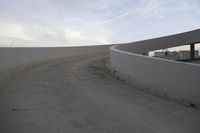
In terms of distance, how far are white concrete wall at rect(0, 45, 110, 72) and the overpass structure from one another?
135 inches

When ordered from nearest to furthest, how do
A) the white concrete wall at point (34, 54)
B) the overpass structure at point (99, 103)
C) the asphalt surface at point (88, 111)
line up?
the asphalt surface at point (88, 111) < the overpass structure at point (99, 103) < the white concrete wall at point (34, 54)

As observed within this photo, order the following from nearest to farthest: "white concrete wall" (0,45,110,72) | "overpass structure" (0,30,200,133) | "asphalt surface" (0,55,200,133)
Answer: "asphalt surface" (0,55,200,133)
"overpass structure" (0,30,200,133)
"white concrete wall" (0,45,110,72)

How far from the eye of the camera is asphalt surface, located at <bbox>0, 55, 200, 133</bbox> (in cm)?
786

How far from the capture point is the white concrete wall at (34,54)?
70.5 ft

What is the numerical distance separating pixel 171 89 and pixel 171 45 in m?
20.0

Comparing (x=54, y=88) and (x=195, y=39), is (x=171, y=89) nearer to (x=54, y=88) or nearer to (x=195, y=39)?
(x=54, y=88)

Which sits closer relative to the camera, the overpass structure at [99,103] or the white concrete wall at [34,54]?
the overpass structure at [99,103]

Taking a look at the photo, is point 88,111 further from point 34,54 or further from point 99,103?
point 34,54

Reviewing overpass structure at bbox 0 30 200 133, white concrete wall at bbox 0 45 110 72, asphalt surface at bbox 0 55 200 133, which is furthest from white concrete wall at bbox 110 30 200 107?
white concrete wall at bbox 0 45 110 72

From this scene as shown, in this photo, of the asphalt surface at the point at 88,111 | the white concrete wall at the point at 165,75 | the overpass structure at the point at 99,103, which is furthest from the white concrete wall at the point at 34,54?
the white concrete wall at the point at 165,75

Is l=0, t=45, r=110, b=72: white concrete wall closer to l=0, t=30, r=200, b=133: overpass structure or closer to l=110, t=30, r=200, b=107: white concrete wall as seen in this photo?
l=0, t=30, r=200, b=133: overpass structure

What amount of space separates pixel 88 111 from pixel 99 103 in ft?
3.96

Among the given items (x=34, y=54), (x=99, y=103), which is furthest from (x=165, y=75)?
(x=34, y=54)

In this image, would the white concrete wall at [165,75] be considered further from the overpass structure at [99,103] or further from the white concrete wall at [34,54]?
the white concrete wall at [34,54]
